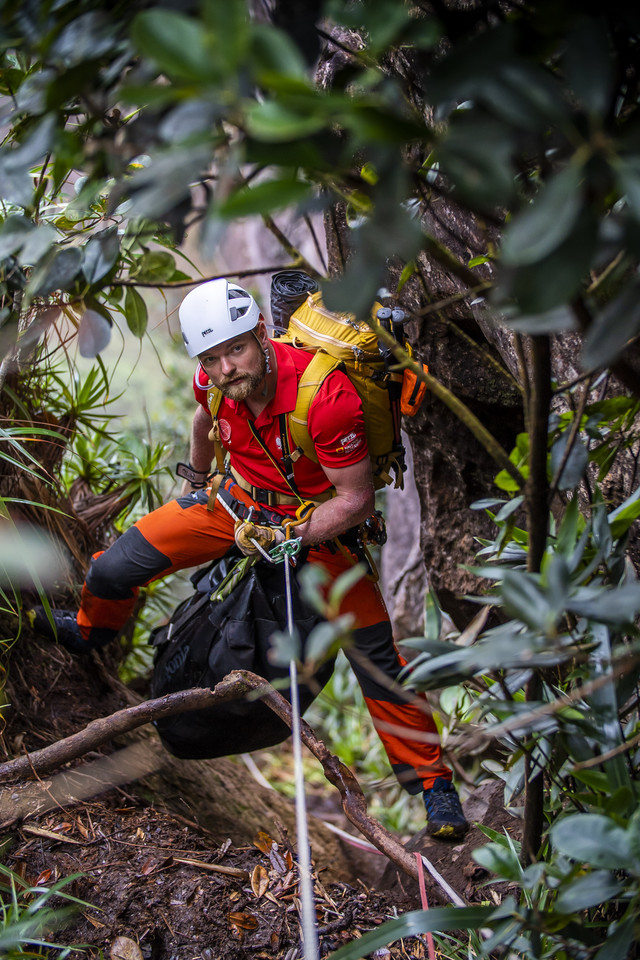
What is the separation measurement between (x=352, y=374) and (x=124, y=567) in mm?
1287

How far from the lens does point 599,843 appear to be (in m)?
0.90

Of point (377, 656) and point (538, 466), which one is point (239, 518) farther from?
point (538, 466)

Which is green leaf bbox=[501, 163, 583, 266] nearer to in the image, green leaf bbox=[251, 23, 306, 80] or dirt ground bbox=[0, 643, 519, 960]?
Answer: green leaf bbox=[251, 23, 306, 80]

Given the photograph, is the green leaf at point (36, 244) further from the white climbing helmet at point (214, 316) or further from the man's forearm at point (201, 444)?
the man's forearm at point (201, 444)

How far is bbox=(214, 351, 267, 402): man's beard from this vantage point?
2707 millimetres

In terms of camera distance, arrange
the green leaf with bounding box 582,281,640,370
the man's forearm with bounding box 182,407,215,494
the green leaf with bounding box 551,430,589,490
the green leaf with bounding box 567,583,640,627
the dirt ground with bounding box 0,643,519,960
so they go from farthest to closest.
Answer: the man's forearm with bounding box 182,407,215,494 < the dirt ground with bounding box 0,643,519,960 < the green leaf with bounding box 551,430,589,490 < the green leaf with bounding box 567,583,640,627 < the green leaf with bounding box 582,281,640,370

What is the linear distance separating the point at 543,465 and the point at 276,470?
190 cm

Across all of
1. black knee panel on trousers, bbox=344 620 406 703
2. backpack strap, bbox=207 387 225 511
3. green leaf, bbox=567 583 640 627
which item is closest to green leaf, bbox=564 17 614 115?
green leaf, bbox=567 583 640 627

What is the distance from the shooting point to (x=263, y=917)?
216 cm

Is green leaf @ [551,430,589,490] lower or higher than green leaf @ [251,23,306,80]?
lower

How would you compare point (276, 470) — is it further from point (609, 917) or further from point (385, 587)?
point (385, 587)

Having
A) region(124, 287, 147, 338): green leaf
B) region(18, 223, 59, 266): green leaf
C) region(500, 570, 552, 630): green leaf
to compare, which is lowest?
region(500, 570, 552, 630): green leaf

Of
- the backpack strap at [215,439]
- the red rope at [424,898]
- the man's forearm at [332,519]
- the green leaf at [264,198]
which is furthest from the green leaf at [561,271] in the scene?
the backpack strap at [215,439]

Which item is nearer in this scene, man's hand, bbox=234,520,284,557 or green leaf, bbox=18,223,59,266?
green leaf, bbox=18,223,59,266
